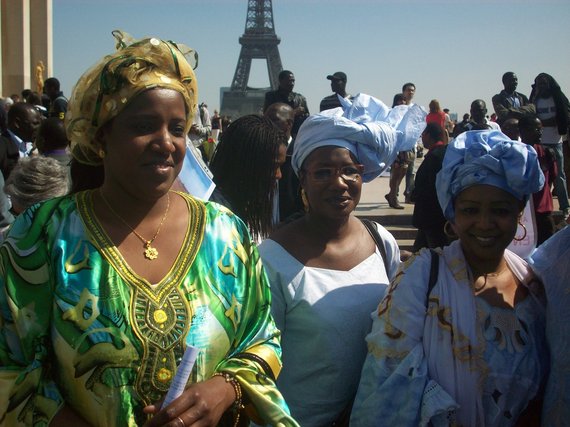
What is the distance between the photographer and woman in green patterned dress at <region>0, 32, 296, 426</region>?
6.59 feet

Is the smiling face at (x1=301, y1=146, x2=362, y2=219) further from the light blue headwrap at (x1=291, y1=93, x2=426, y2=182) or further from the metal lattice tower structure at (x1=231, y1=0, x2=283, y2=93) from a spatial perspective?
the metal lattice tower structure at (x1=231, y1=0, x2=283, y2=93)

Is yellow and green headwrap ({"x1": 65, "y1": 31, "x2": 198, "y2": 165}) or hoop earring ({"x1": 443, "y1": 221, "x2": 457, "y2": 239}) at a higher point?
yellow and green headwrap ({"x1": 65, "y1": 31, "x2": 198, "y2": 165})

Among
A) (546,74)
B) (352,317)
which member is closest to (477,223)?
(352,317)

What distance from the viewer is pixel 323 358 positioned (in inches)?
109

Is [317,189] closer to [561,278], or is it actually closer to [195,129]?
[561,278]

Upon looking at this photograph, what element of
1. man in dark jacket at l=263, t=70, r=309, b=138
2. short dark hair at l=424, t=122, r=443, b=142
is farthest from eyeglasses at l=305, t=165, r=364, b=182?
man in dark jacket at l=263, t=70, r=309, b=138

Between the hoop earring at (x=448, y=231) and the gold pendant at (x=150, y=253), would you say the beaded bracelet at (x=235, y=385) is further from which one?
the hoop earring at (x=448, y=231)

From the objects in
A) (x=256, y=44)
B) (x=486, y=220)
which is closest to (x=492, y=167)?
(x=486, y=220)

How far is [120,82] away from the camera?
6.98 ft

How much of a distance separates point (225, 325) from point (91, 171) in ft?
2.57

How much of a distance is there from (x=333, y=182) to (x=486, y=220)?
665 millimetres

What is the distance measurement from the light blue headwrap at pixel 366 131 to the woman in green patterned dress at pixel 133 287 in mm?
840

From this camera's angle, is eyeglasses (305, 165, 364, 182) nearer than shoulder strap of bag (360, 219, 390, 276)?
Yes

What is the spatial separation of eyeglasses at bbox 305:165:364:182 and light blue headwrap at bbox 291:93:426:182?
0.23 feet
